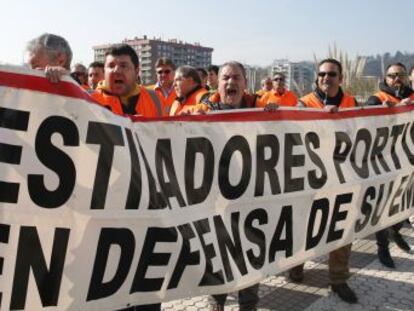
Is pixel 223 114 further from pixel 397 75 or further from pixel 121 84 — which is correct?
pixel 397 75

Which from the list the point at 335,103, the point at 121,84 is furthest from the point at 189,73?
the point at 121,84

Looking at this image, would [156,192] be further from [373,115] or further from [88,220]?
[373,115]

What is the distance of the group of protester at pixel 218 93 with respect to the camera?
114 inches

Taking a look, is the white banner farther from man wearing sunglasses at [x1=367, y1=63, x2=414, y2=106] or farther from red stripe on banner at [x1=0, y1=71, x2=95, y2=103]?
man wearing sunglasses at [x1=367, y1=63, x2=414, y2=106]

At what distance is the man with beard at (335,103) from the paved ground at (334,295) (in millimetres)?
120

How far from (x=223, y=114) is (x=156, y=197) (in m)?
0.84

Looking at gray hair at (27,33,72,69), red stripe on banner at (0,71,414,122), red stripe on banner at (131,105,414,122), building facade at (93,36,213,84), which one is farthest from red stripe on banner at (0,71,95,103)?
building facade at (93,36,213,84)

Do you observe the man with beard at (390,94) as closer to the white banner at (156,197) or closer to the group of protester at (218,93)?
the group of protester at (218,93)

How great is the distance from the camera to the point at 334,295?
4.39 meters

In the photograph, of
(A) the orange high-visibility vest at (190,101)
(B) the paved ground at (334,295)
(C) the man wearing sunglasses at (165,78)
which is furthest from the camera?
(C) the man wearing sunglasses at (165,78)

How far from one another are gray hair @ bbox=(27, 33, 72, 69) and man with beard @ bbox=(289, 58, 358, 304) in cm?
229

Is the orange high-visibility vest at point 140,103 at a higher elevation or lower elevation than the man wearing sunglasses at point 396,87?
lower

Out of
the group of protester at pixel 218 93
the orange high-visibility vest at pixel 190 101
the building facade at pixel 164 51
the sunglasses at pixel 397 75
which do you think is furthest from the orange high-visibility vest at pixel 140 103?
the building facade at pixel 164 51

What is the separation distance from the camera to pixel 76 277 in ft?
8.14
